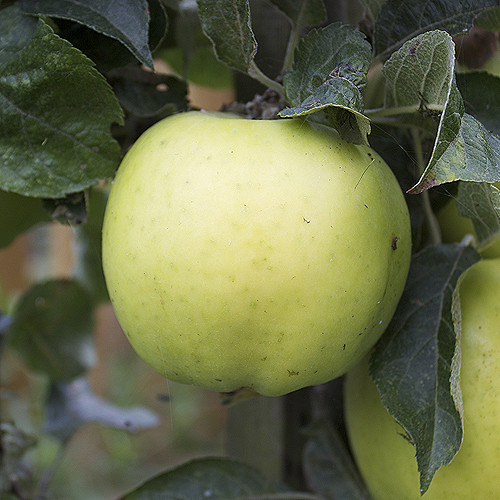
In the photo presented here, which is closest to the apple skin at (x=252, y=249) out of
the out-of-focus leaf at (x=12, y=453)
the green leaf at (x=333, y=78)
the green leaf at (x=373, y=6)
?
the green leaf at (x=333, y=78)

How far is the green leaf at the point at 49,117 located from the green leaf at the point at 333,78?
13 cm

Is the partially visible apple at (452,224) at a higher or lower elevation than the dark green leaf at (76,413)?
higher

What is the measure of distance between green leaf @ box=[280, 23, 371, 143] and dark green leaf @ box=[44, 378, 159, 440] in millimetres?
558

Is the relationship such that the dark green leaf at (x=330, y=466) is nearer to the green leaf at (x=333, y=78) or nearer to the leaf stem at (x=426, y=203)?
the leaf stem at (x=426, y=203)

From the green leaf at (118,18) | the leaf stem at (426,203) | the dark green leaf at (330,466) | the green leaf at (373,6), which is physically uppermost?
the green leaf at (118,18)

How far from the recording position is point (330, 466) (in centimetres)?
60

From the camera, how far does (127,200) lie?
0.38 meters

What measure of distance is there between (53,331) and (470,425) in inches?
21.5

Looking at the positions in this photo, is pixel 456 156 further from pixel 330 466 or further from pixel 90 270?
pixel 90 270

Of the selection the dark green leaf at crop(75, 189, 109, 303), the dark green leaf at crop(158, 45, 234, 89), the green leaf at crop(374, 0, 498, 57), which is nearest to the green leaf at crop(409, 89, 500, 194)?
the green leaf at crop(374, 0, 498, 57)

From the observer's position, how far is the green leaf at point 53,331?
75cm

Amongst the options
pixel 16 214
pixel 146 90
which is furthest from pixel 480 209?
pixel 16 214

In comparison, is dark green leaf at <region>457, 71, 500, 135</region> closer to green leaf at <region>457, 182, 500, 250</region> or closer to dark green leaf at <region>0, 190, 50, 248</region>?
green leaf at <region>457, 182, 500, 250</region>

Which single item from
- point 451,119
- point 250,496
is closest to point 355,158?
point 451,119
